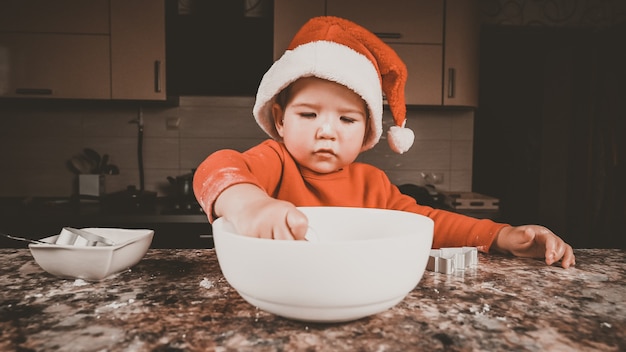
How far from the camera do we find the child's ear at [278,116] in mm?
913

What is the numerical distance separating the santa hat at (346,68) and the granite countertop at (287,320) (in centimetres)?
36

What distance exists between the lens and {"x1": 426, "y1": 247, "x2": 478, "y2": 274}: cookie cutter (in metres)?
0.65

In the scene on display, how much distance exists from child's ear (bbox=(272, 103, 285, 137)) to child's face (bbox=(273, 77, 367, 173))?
5 cm

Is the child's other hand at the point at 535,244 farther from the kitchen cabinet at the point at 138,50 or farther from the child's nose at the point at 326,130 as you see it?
the kitchen cabinet at the point at 138,50

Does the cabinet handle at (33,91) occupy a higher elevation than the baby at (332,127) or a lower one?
higher

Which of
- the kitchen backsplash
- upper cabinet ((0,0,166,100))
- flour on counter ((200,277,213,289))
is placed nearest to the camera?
flour on counter ((200,277,213,289))

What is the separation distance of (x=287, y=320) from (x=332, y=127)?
0.43m

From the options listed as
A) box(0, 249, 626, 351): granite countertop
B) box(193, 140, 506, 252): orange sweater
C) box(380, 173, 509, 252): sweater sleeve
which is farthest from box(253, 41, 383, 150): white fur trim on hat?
box(0, 249, 626, 351): granite countertop

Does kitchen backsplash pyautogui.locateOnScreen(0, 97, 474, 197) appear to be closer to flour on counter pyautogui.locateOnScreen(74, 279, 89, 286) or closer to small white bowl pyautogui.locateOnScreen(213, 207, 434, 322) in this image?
flour on counter pyautogui.locateOnScreen(74, 279, 89, 286)

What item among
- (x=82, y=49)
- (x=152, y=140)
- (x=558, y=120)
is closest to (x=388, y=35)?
(x=558, y=120)

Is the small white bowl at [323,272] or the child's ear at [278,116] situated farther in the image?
the child's ear at [278,116]

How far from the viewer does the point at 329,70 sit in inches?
30.5

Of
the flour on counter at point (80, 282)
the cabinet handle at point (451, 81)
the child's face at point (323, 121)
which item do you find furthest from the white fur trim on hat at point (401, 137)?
the cabinet handle at point (451, 81)

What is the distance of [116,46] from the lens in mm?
2268
